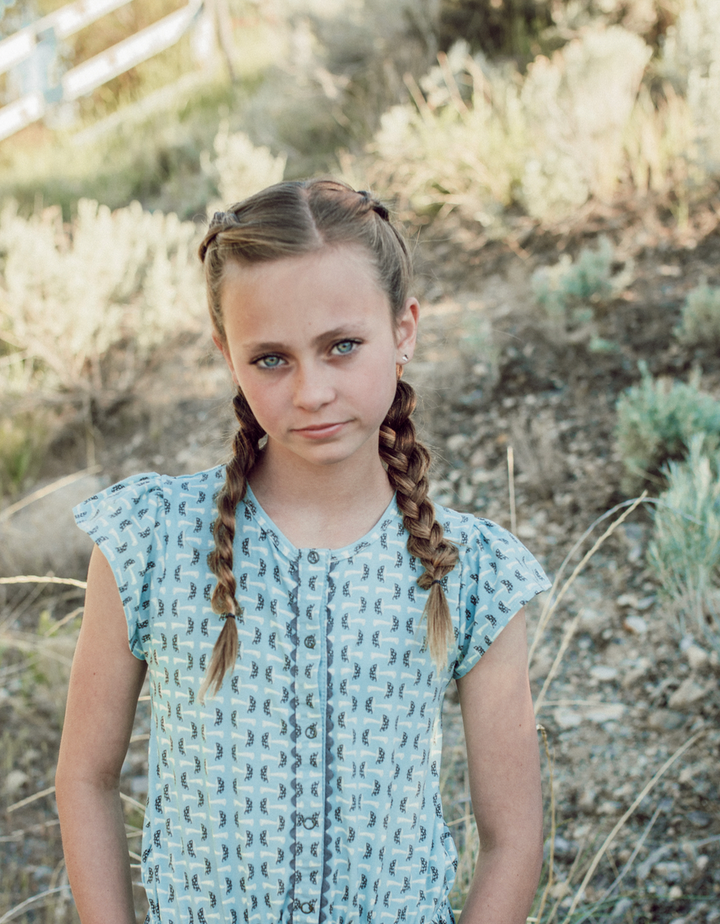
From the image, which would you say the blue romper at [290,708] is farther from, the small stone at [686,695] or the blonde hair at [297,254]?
the small stone at [686,695]

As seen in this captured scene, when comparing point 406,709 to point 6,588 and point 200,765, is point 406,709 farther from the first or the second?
point 6,588

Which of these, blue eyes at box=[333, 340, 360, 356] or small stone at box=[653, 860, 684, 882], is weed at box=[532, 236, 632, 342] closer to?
small stone at box=[653, 860, 684, 882]

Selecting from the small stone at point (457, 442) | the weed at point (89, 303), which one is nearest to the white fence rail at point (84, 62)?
the weed at point (89, 303)

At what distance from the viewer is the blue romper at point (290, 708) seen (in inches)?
47.7

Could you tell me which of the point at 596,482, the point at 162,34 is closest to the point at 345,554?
the point at 596,482

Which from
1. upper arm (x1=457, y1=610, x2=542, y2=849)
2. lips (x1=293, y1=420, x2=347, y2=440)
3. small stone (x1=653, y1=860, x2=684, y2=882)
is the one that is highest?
lips (x1=293, y1=420, x2=347, y2=440)

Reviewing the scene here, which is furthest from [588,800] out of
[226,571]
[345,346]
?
[345,346]

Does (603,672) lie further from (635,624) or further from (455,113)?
(455,113)

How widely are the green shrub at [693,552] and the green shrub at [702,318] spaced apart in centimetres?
93

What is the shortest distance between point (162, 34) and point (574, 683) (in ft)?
40.6

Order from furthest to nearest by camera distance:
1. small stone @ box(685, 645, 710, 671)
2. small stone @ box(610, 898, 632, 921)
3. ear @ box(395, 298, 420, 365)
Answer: small stone @ box(685, 645, 710, 671)
small stone @ box(610, 898, 632, 921)
ear @ box(395, 298, 420, 365)

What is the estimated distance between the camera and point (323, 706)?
1221 mm

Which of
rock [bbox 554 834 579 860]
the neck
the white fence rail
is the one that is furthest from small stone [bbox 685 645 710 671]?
the white fence rail

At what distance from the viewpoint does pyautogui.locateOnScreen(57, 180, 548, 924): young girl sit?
1.20m
